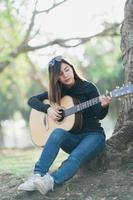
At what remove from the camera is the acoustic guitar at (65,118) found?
4864mm

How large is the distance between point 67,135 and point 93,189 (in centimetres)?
60

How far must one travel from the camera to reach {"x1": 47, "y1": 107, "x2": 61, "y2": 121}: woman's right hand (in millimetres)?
5387

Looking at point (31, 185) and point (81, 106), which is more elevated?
point (81, 106)

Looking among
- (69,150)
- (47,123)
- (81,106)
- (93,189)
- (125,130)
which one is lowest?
(93,189)

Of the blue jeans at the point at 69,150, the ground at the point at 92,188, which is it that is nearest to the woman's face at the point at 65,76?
the blue jeans at the point at 69,150

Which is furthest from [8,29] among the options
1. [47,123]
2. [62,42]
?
[47,123]

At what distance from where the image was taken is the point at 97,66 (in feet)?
101

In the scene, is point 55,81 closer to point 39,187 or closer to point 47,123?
point 47,123

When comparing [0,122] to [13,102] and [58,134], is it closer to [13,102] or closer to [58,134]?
[13,102]

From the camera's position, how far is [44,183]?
4.90 meters

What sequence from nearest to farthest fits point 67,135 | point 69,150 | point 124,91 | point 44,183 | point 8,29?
point 124,91 → point 44,183 → point 67,135 → point 69,150 → point 8,29

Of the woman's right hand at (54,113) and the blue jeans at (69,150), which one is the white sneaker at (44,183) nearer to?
the blue jeans at (69,150)

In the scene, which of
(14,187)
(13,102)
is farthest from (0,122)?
(14,187)

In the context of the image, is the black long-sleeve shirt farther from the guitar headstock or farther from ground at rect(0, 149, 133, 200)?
ground at rect(0, 149, 133, 200)
